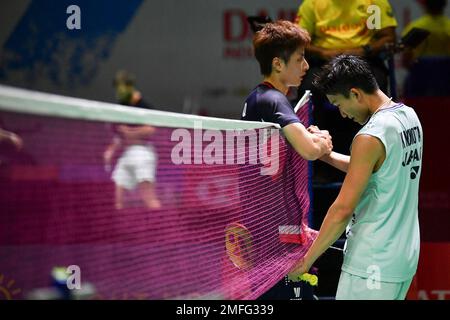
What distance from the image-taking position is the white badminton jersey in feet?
11.1

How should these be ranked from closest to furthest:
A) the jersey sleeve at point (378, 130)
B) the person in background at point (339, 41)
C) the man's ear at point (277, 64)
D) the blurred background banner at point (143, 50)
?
the jersey sleeve at point (378, 130) < the man's ear at point (277, 64) < the person in background at point (339, 41) < the blurred background banner at point (143, 50)

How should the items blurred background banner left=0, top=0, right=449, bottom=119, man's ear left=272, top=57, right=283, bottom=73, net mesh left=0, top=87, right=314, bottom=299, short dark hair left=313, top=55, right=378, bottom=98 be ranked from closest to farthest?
net mesh left=0, top=87, right=314, bottom=299
short dark hair left=313, top=55, right=378, bottom=98
man's ear left=272, top=57, right=283, bottom=73
blurred background banner left=0, top=0, right=449, bottom=119

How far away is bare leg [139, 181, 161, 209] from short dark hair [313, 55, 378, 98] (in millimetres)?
1067

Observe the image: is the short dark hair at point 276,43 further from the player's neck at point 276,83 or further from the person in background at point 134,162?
the person in background at point 134,162

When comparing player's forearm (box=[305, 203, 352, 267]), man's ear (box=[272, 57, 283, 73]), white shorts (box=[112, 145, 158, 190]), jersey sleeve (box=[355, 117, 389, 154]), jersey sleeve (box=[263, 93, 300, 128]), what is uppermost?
man's ear (box=[272, 57, 283, 73])

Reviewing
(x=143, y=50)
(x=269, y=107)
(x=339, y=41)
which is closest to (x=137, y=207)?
(x=269, y=107)

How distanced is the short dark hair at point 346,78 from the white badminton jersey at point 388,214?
0.49ft

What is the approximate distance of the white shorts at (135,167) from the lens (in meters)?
2.67

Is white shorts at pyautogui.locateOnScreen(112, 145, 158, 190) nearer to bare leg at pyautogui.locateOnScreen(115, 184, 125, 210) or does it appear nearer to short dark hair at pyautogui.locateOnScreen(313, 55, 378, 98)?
bare leg at pyautogui.locateOnScreen(115, 184, 125, 210)

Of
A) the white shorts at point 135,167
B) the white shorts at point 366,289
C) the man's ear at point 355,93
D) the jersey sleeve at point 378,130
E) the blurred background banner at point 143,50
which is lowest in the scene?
the white shorts at point 366,289

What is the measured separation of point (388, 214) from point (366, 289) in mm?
301

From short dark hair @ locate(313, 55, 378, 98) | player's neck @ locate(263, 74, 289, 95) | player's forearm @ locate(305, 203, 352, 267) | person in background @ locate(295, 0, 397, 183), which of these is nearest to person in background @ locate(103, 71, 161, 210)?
player's forearm @ locate(305, 203, 352, 267)

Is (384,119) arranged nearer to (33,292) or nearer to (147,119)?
(147,119)

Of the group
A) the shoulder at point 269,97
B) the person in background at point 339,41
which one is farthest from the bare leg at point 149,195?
the person in background at point 339,41
